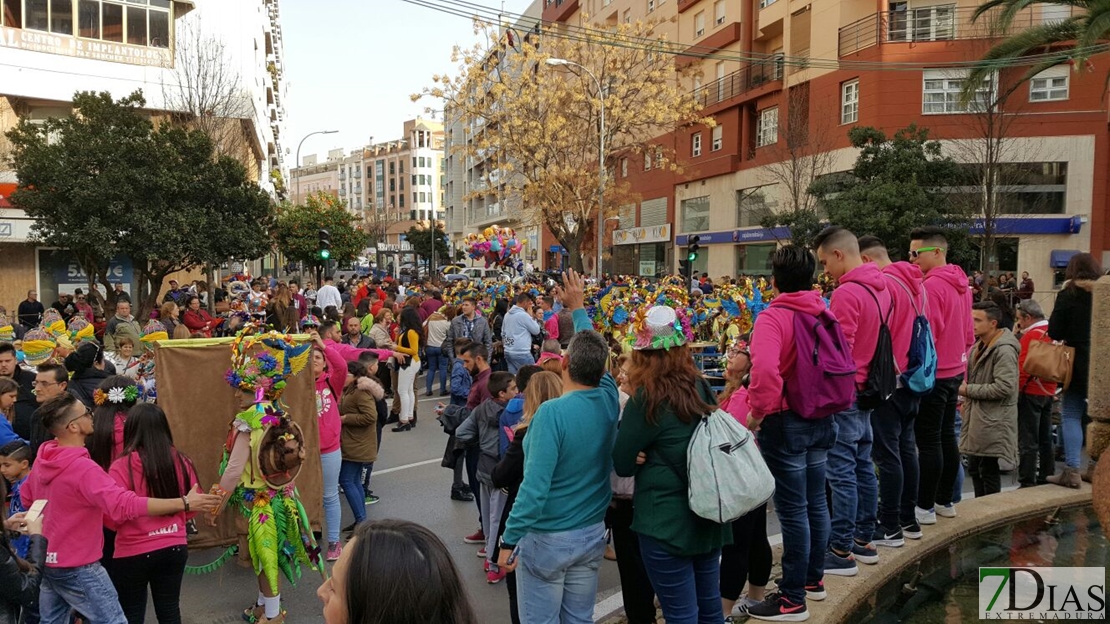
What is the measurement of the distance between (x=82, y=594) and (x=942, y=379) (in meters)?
5.32

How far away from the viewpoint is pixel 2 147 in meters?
23.4

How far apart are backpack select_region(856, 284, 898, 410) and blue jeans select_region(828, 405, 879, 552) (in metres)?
0.09

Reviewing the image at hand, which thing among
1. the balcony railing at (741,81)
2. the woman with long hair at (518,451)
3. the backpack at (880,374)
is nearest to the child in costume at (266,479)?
the woman with long hair at (518,451)

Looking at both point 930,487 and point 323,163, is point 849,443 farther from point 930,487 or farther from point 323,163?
point 323,163

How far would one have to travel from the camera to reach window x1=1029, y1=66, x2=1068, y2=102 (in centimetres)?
2452

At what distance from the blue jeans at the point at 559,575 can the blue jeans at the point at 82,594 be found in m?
2.07

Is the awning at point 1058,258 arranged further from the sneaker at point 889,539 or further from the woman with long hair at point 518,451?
the woman with long hair at point 518,451

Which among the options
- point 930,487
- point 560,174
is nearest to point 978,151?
point 560,174

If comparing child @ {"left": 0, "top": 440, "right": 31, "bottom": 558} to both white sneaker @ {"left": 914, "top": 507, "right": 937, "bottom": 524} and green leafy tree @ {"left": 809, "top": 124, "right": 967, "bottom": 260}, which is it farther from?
green leafy tree @ {"left": 809, "top": 124, "right": 967, "bottom": 260}

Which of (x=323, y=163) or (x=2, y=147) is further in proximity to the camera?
(x=323, y=163)

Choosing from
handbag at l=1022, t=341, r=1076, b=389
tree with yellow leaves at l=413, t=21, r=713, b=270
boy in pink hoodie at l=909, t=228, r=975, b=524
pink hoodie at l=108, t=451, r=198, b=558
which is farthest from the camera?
tree with yellow leaves at l=413, t=21, r=713, b=270

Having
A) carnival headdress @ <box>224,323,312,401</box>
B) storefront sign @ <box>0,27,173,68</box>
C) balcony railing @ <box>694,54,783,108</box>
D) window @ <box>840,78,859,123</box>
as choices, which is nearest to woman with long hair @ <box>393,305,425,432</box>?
carnival headdress @ <box>224,323,312,401</box>

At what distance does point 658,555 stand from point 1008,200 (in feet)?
84.5

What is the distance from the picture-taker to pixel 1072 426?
21.2 ft
